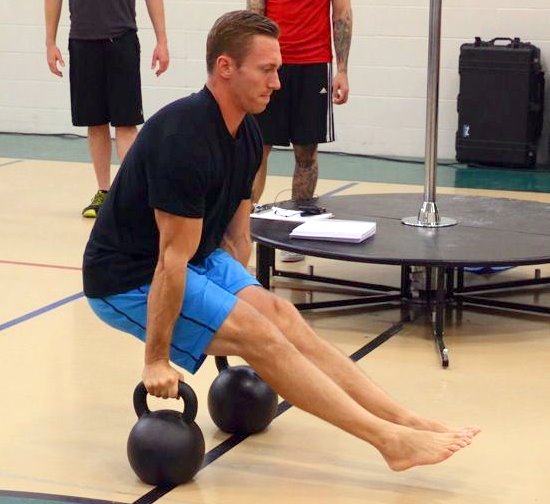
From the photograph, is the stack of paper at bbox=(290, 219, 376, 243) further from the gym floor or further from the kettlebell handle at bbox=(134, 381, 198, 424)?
the kettlebell handle at bbox=(134, 381, 198, 424)

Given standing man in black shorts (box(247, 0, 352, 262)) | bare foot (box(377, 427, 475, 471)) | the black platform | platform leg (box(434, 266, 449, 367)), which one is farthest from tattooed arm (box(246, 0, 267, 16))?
bare foot (box(377, 427, 475, 471))

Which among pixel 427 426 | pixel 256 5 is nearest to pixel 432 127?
pixel 256 5

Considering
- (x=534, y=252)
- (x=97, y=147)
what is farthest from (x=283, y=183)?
(x=534, y=252)

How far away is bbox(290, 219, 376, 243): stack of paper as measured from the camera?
4250 mm

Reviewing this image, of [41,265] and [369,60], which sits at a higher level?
[369,60]

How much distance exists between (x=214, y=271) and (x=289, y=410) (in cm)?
63

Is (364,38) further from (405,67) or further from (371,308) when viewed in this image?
(371,308)

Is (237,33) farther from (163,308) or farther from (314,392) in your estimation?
(314,392)

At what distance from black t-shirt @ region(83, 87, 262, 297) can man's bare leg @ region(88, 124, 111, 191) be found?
3.31 metres

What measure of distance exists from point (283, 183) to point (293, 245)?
3077 millimetres

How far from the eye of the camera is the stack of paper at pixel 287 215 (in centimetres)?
465

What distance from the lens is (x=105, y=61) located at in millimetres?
6188

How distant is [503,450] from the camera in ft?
10.4

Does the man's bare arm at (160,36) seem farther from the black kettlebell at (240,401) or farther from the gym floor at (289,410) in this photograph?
the black kettlebell at (240,401)
